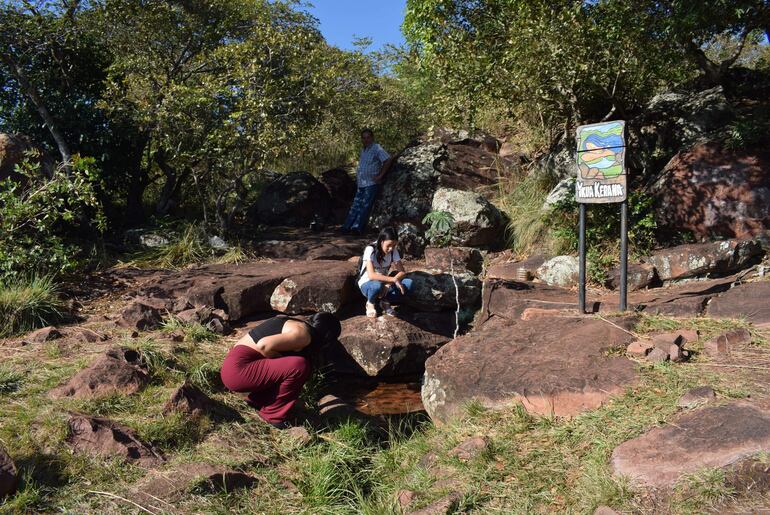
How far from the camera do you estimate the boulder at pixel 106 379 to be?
455cm

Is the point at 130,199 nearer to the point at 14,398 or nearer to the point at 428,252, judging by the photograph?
the point at 428,252

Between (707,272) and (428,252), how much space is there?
316 centimetres

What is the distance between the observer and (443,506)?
11.5ft

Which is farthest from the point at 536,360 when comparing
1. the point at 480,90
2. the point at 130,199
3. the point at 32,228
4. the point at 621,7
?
the point at 130,199

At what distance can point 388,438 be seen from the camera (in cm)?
514

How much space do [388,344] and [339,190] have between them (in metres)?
5.51

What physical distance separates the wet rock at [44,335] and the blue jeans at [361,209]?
474 centimetres

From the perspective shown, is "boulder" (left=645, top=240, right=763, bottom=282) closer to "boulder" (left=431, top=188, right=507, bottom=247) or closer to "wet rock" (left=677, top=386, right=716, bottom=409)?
"boulder" (left=431, top=188, right=507, bottom=247)

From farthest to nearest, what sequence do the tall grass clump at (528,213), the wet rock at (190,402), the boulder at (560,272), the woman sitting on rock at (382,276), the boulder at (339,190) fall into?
the boulder at (339,190)
the tall grass clump at (528,213)
the boulder at (560,272)
the woman sitting on rock at (382,276)
the wet rock at (190,402)

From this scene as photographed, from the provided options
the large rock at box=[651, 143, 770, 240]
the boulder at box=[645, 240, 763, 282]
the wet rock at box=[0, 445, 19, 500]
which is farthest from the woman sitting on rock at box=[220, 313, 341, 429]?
the large rock at box=[651, 143, 770, 240]

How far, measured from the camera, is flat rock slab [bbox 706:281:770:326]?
5105mm

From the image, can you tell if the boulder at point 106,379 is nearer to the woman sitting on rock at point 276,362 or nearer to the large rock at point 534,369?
the woman sitting on rock at point 276,362

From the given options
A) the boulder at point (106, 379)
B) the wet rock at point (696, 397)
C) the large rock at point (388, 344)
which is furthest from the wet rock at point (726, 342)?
the boulder at point (106, 379)

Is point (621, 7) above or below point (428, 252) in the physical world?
above
